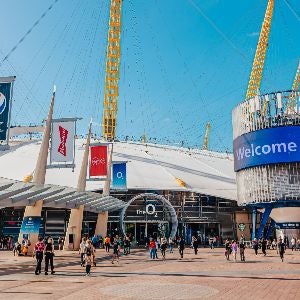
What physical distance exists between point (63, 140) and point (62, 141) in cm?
12

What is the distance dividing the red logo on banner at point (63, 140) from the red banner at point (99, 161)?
31.4 ft

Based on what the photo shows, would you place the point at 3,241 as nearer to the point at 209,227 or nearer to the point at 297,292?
the point at 209,227

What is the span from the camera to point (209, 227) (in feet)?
185

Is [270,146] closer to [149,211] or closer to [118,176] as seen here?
[118,176]

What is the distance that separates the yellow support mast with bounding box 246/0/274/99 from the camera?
11444 cm

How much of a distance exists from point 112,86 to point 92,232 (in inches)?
2104

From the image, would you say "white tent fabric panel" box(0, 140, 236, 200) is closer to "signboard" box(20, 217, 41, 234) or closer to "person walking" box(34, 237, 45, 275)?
"signboard" box(20, 217, 41, 234)

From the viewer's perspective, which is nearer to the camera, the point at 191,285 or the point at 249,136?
the point at 191,285

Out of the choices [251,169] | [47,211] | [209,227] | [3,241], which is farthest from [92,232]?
[251,169]

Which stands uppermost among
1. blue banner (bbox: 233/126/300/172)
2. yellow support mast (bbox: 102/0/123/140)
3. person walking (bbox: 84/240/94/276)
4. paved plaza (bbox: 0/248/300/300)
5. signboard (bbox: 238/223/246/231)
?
yellow support mast (bbox: 102/0/123/140)

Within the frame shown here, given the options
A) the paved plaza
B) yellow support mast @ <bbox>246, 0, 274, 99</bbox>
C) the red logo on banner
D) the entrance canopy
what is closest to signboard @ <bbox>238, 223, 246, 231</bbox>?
the entrance canopy

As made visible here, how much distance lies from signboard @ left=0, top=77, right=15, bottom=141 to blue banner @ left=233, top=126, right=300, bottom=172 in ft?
102

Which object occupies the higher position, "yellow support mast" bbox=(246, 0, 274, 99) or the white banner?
"yellow support mast" bbox=(246, 0, 274, 99)

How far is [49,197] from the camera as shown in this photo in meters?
32.5
